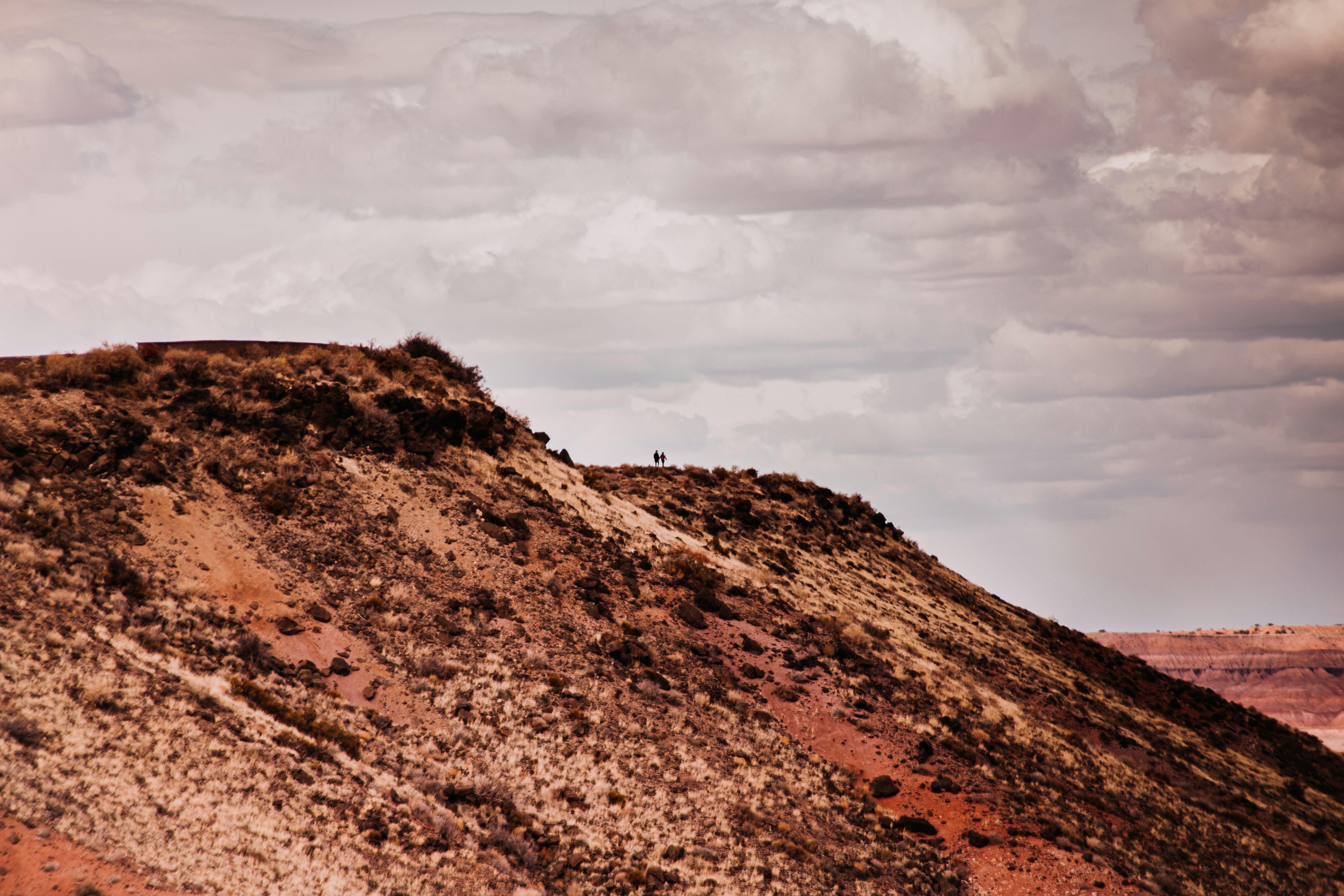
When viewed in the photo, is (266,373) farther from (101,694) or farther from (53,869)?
(53,869)

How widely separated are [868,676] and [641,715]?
1134 centimetres

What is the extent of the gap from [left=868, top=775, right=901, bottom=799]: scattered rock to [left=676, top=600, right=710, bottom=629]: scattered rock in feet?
30.1

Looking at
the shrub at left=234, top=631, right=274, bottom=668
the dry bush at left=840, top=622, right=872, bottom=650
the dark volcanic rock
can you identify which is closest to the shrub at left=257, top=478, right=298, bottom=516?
the shrub at left=234, top=631, right=274, bottom=668

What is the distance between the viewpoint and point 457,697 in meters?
27.5

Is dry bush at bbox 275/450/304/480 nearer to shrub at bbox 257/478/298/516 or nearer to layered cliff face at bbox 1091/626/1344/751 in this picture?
shrub at bbox 257/478/298/516

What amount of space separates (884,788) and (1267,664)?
188169 mm

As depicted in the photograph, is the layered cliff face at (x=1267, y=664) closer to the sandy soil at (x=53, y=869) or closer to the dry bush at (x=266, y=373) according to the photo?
the dry bush at (x=266, y=373)

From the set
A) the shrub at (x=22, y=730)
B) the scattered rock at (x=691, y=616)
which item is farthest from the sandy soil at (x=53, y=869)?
the scattered rock at (x=691, y=616)

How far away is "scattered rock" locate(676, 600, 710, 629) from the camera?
36250 millimetres

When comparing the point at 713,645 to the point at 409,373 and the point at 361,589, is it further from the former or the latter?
the point at 409,373

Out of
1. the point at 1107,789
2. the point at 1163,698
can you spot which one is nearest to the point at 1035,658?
the point at 1163,698

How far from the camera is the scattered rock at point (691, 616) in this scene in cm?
3625

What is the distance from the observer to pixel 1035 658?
53562 millimetres

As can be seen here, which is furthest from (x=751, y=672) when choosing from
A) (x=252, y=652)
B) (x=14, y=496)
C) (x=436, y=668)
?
(x=14, y=496)
